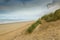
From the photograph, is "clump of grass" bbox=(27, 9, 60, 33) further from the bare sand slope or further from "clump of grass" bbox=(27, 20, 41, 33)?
the bare sand slope

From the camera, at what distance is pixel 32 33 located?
1.90 metres

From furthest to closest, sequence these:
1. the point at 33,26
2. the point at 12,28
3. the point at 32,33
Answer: the point at 12,28 < the point at 33,26 < the point at 32,33

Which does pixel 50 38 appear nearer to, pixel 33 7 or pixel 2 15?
pixel 33 7

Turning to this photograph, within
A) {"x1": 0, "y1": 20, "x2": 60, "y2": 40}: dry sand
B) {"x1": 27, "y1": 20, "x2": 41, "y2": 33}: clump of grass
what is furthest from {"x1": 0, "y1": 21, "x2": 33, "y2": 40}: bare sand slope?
{"x1": 27, "y1": 20, "x2": 41, "y2": 33}: clump of grass

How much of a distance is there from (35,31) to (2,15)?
52cm

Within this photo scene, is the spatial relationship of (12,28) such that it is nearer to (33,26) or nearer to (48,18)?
(33,26)

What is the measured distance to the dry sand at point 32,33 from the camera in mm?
1742

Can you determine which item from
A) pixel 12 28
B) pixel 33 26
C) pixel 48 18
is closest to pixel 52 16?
pixel 48 18

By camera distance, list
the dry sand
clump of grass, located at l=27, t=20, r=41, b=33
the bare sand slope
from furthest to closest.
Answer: the bare sand slope, clump of grass, located at l=27, t=20, r=41, b=33, the dry sand

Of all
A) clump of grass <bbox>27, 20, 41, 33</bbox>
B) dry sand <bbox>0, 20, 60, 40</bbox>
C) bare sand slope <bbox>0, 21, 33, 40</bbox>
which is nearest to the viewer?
dry sand <bbox>0, 20, 60, 40</bbox>

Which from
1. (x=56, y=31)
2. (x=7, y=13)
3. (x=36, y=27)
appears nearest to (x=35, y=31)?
(x=36, y=27)

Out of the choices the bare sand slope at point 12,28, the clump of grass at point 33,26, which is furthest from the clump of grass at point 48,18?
the bare sand slope at point 12,28

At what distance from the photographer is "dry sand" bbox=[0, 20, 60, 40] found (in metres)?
1.74

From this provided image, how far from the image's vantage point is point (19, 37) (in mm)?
1884
